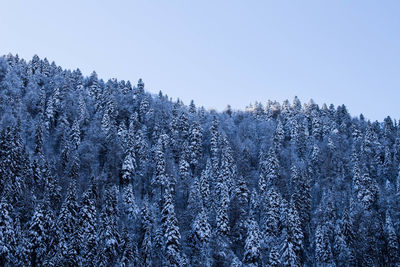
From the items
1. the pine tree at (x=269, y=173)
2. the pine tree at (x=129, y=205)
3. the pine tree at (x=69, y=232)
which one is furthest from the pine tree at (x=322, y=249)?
the pine tree at (x=69, y=232)

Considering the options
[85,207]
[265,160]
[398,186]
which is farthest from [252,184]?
[85,207]

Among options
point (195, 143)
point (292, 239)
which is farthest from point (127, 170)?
point (292, 239)

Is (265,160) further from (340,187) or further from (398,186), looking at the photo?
(398,186)

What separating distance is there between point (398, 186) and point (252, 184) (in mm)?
29192

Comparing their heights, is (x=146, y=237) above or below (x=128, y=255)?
above

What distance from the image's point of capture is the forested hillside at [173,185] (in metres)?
58.6

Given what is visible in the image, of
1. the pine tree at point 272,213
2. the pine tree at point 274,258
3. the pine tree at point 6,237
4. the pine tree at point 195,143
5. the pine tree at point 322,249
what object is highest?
the pine tree at point 195,143

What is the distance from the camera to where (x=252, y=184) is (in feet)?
292

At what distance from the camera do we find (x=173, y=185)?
82875 millimetres

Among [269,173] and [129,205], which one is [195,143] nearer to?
[269,173]

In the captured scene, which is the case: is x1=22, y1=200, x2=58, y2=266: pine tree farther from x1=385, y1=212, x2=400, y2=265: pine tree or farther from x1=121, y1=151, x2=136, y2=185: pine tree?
x1=385, y1=212, x2=400, y2=265: pine tree

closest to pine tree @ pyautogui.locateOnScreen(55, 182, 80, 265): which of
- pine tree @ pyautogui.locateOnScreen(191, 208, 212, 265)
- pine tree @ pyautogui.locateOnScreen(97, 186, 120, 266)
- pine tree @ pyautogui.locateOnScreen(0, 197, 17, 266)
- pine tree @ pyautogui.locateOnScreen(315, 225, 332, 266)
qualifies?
pine tree @ pyautogui.locateOnScreen(97, 186, 120, 266)

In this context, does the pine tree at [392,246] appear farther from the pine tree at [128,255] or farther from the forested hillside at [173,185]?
the pine tree at [128,255]

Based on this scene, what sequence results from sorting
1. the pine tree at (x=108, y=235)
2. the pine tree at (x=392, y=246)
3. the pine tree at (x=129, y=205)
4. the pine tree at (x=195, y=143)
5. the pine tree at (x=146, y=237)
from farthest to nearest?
the pine tree at (x=195, y=143) → the pine tree at (x=129, y=205) → the pine tree at (x=392, y=246) → the pine tree at (x=146, y=237) → the pine tree at (x=108, y=235)
